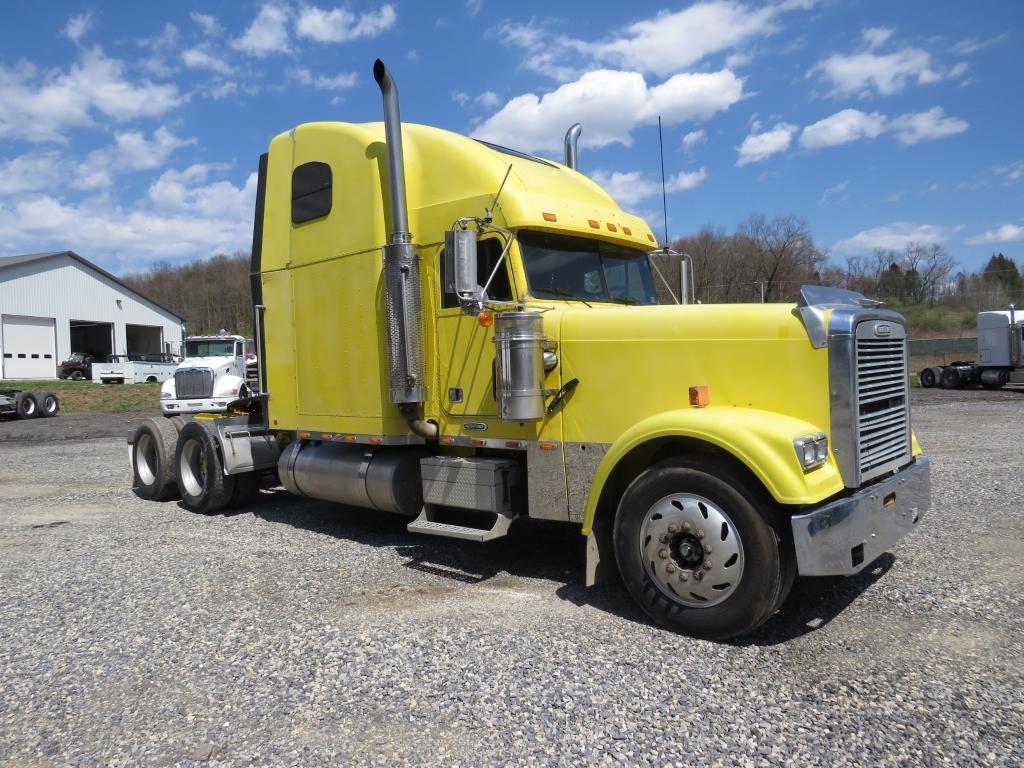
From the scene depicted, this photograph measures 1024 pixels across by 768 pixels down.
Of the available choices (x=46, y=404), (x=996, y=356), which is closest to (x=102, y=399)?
Result: (x=46, y=404)

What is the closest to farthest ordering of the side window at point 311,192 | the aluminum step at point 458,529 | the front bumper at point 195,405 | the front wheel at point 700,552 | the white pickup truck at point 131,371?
the front wheel at point 700,552 < the aluminum step at point 458,529 < the side window at point 311,192 < the front bumper at point 195,405 < the white pickup truck at point 131,371

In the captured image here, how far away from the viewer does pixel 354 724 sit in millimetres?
3555

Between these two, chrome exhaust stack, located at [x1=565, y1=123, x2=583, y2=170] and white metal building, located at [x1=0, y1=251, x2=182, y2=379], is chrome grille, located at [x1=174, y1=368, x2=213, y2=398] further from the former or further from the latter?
white metal building, located at [x1=0, y1=251, x2=182, y2=379]

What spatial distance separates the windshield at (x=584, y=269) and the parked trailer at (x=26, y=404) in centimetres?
2424

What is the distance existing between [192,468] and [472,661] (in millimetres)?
6053

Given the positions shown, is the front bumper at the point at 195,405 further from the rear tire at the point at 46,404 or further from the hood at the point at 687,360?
the rear tire at the point at 46,404

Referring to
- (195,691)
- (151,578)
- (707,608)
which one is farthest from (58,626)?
(707,608)

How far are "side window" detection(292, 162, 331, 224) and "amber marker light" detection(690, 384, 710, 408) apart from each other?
3966mm

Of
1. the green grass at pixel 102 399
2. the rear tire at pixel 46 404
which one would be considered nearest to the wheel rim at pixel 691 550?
the rear tire at pixel 46 404

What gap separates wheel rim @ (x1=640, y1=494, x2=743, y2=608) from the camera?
432 cm

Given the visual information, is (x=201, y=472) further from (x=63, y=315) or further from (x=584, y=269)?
(x=63, y=315)

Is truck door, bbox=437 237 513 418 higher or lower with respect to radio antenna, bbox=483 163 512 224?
lower

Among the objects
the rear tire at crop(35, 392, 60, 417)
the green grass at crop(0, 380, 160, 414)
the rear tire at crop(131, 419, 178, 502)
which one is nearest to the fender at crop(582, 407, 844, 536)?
the rear tire at crop(131, 419, 178, 502)

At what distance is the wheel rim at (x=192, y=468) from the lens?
8.94 meters
